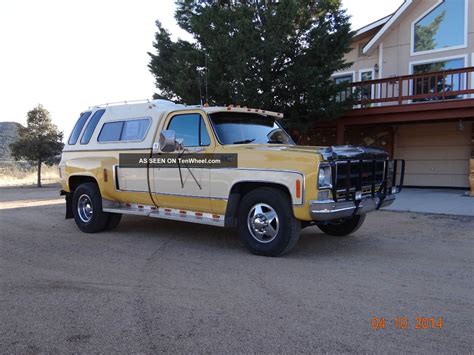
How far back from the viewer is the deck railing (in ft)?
45.5

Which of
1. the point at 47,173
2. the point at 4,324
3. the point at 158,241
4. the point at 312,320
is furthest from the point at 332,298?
the point at 47,173

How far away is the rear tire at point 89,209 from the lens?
7.90m

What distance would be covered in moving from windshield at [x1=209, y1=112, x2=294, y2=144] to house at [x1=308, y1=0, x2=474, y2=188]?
841 cm

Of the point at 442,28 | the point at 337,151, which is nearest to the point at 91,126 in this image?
the point at 337,151

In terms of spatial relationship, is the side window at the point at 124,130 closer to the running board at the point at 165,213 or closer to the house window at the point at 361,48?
the running board at the point at 165,213

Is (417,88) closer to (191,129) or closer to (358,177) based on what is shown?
(358,177)

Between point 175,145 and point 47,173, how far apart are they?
92.6 ft

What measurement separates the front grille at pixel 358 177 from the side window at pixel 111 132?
161 inches

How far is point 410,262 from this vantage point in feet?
19.0

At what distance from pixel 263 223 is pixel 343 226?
2.08 meters

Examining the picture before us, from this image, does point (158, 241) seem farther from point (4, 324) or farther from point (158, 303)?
point (4, 324)

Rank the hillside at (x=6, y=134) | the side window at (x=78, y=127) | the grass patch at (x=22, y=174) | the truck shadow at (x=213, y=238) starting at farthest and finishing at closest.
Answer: the hillside at (x=6, y=134), the grass patch at (x=22, y=174), the side window at (x=78, y=127), the truck shadow at (x=213, y=238)
